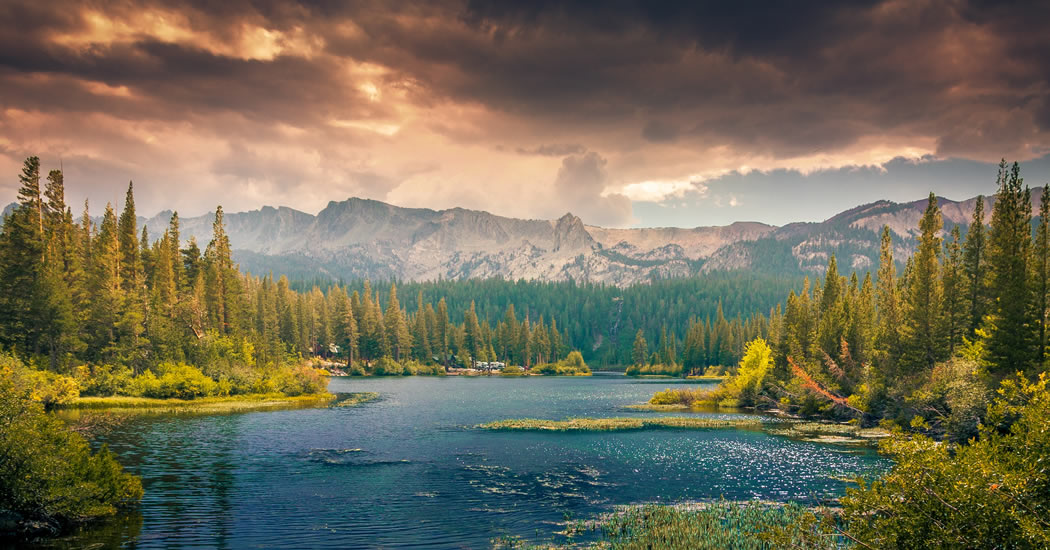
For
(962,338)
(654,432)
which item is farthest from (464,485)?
(962,338)

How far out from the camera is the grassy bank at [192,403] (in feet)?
238

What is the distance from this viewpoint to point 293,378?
10169cm

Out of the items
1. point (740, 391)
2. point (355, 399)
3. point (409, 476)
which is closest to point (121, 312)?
point (355, 399)

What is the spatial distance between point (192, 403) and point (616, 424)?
56.6 meters

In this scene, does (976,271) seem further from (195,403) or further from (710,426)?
(195,403)

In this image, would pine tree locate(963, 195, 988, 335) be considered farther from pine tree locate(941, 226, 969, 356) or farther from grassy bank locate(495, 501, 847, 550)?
grassy bank locate(495, 501, 847, 550)

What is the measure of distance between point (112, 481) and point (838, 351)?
287 ft

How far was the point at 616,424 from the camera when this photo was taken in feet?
225

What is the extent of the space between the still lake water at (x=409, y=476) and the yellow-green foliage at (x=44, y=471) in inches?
60.8

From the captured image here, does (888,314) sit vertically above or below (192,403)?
above

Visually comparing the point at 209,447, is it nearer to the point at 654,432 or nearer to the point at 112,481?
the point at 112,481

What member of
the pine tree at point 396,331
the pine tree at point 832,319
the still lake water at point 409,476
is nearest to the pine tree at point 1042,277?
the still lake water at point 409,476

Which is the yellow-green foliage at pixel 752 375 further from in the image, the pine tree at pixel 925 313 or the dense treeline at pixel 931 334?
the pine tree at pixel 925 313

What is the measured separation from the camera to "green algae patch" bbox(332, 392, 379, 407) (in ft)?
295
